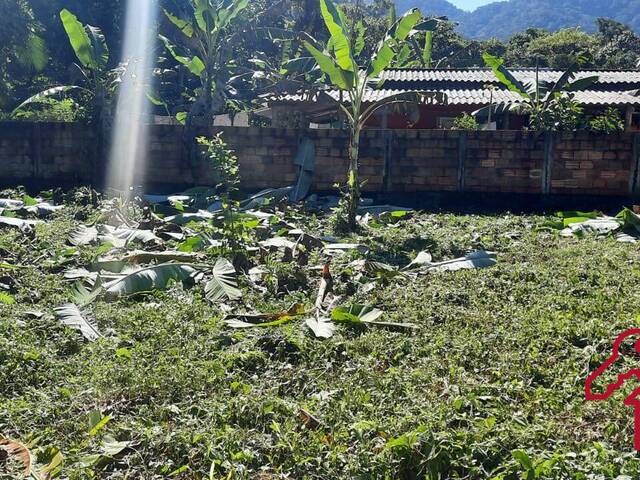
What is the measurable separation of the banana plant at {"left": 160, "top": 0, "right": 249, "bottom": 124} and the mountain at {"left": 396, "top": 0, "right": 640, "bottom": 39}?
480 ft

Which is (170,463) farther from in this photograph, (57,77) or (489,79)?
(57,77)

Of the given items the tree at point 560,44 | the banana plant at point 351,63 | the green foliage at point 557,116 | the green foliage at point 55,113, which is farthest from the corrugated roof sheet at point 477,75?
the tree at point 560,44

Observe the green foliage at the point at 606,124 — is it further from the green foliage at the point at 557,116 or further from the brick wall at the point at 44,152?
the brick wall at the point at 44,152

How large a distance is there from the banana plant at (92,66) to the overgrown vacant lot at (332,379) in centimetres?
630

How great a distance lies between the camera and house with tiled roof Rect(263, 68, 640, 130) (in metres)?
15.7

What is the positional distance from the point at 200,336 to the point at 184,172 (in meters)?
7.83

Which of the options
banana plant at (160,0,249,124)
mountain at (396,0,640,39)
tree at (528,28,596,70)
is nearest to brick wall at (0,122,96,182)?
banana plant at (160,0,249,124)

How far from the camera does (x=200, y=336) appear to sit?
4.58 meters

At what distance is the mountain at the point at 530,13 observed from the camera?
158250 millimetres

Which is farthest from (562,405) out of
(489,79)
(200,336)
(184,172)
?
(489,79)

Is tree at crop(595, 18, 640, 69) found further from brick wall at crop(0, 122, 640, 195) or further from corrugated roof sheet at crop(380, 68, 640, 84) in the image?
brick wall at crop(0, 122, 640, 195)

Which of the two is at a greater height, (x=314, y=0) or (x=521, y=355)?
(x=314, y=0)

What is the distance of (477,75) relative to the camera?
17984mm

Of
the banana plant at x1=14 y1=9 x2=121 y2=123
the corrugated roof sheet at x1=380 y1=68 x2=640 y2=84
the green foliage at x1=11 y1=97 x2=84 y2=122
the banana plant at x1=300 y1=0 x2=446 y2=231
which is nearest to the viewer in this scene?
the banana plant at x1=300 y1=0 x2=446 y2=231
